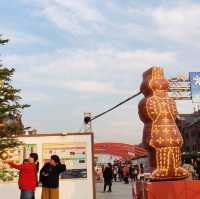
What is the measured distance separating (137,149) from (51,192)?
134 ft

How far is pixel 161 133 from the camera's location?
522 inches

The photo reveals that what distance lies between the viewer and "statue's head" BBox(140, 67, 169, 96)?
13.7 m

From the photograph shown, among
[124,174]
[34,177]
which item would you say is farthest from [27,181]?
[124,174]

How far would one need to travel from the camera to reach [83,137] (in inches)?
596

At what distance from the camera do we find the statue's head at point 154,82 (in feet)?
45.1

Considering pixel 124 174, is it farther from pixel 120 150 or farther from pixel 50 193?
pixel 50 193

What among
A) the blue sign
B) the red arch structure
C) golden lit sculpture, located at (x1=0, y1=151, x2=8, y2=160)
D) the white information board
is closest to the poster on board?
the white information board

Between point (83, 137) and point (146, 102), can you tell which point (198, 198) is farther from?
point (83, 137)

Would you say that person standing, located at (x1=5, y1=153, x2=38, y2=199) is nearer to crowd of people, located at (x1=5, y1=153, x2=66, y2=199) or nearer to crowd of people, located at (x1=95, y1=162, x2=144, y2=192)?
crowd of people, located at (x1=5, y1=153, x2=66, y2=199)

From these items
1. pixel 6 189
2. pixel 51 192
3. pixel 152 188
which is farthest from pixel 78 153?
pixel 51 192

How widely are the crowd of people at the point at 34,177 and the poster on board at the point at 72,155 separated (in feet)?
14.5

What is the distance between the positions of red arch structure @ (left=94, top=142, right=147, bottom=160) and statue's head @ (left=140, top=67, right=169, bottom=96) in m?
35.2

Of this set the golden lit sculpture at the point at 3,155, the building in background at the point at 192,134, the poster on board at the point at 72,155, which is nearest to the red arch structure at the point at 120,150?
the building in background at the point at 192,134

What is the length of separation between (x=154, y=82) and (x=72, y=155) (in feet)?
12.0
